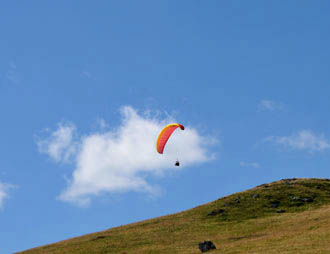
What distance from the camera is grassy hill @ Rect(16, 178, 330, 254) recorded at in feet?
169

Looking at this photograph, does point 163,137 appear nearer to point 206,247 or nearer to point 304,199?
point 206,247

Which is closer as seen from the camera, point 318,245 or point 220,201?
point 318,245

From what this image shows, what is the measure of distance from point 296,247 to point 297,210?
27.3 meters

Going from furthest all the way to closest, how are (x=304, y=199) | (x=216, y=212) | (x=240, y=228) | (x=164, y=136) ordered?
(x=304, y=199)
(x=216, y=212)
(x=240, y=228)
(x=164, y=136)

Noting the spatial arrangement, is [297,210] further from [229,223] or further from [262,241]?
[262,241]

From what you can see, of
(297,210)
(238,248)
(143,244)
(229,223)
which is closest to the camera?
(238,248)

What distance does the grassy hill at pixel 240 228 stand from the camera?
51375mm

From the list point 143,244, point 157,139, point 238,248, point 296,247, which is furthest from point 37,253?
point 296,247

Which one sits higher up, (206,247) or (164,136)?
(164,136)

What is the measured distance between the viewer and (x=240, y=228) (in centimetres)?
6366

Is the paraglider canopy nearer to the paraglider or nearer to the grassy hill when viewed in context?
the paraglider

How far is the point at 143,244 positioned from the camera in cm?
5950

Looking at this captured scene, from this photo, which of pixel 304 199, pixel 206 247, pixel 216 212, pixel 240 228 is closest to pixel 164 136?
pixel 206 247

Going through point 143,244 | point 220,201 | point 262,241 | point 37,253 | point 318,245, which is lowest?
point 318,245
